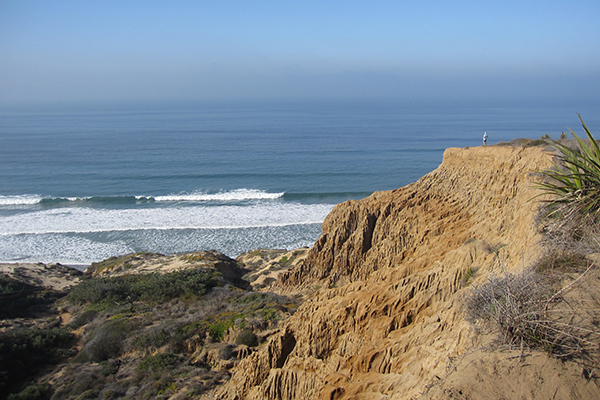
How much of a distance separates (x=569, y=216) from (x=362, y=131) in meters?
85.4

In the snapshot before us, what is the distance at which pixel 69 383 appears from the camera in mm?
12297

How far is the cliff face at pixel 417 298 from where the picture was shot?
7266 millimetres

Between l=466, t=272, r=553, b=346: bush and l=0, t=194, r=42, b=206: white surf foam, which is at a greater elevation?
l=466, t=272, r=553, b=346: bush

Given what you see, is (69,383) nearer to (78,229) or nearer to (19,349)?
(19,349)

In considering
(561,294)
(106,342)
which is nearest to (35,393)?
(106,342)

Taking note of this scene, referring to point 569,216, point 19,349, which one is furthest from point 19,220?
point 569,216

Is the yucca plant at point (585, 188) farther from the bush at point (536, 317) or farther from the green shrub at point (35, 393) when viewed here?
the green shrub at point (35, 393)

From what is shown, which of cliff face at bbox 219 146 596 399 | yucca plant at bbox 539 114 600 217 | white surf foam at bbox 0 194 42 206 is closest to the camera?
yucca plant at bbox 539 114 600 217

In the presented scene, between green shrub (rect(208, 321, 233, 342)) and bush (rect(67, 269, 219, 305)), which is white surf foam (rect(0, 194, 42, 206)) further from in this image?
green shrub (rect(208, 321, 233, 342))

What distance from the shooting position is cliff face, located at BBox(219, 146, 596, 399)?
23.8 feet

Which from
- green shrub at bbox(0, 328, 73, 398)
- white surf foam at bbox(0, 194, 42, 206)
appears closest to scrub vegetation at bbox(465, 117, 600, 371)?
green shrub at bbox(0, 328, 73, 398)

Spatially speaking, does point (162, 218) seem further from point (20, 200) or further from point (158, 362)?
point (158, 362)

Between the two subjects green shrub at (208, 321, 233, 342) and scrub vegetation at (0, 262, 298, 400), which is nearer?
scrub vegetation at (0, 262, 298, 400)

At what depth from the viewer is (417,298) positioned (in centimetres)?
891
